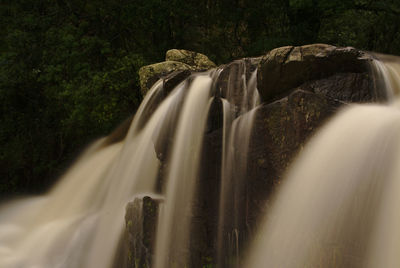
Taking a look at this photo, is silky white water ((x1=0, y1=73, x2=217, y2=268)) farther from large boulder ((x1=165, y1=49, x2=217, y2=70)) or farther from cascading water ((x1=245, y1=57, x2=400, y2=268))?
large boulder ((x1=165, y1=49, x2=217, y2=70))

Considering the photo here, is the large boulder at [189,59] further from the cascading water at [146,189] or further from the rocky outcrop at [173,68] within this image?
the cascading water at [146,189]

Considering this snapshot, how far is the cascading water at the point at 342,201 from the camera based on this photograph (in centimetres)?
268

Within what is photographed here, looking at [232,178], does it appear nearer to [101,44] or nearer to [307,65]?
[307,65]

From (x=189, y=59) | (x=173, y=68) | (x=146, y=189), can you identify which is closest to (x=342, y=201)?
(x=146, y=189)

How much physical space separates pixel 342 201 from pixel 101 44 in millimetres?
10080

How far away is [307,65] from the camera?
422cm

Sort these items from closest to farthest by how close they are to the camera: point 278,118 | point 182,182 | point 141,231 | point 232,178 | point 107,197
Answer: point 278,118
point 232,178
point 141,231
point 182,182
point 107,197

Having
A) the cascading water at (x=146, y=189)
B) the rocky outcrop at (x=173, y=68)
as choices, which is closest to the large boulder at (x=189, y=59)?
the rocky outcrop at (x=173, y=68)

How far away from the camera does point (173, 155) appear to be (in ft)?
16.7

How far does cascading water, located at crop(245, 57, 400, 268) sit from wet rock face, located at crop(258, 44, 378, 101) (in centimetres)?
82

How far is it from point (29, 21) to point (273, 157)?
1046cm

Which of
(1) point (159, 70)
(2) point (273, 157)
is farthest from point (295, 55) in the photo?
(1) point (159, 70)

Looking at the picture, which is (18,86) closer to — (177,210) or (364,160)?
(177,210)

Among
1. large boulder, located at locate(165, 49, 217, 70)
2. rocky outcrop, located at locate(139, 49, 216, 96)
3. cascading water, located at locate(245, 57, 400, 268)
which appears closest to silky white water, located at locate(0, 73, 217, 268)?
rocky outcrop, located at locate(139, 49, 216, 96)
